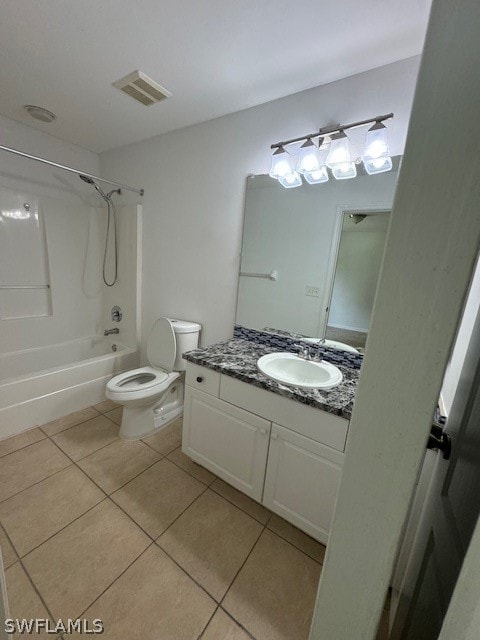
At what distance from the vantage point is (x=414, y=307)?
1.26 ft

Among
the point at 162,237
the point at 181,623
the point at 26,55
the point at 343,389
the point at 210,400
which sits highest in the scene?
the point at 26,55

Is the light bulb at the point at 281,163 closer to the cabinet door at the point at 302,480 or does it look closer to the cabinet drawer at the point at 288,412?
the cabinet drawer at the point at 288,412

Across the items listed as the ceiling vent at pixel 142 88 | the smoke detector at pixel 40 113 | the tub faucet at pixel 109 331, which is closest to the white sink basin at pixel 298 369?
the ceiling vent at pixel 142 88

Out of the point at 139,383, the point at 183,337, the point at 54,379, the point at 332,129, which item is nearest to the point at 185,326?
the point at 183,337

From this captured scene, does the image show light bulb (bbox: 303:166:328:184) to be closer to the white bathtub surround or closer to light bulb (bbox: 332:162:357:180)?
light bulb (bbox: 332:162:357:180)

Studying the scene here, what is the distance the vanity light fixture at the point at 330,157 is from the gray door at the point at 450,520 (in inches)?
43.3

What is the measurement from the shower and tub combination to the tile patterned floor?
0.42 metres

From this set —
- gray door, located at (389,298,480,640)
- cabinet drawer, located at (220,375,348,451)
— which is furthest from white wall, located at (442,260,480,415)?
cabinet drawer, located at (220,375,348,451)

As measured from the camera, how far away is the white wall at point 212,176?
4.48 feet

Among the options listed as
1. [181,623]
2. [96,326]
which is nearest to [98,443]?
[181,623]

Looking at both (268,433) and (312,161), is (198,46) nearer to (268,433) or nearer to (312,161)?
(312,161)

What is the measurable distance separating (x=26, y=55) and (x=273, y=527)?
2919mm

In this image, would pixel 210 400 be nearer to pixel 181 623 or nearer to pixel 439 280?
pixel 181 623

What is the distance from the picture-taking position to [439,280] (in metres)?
0.36
